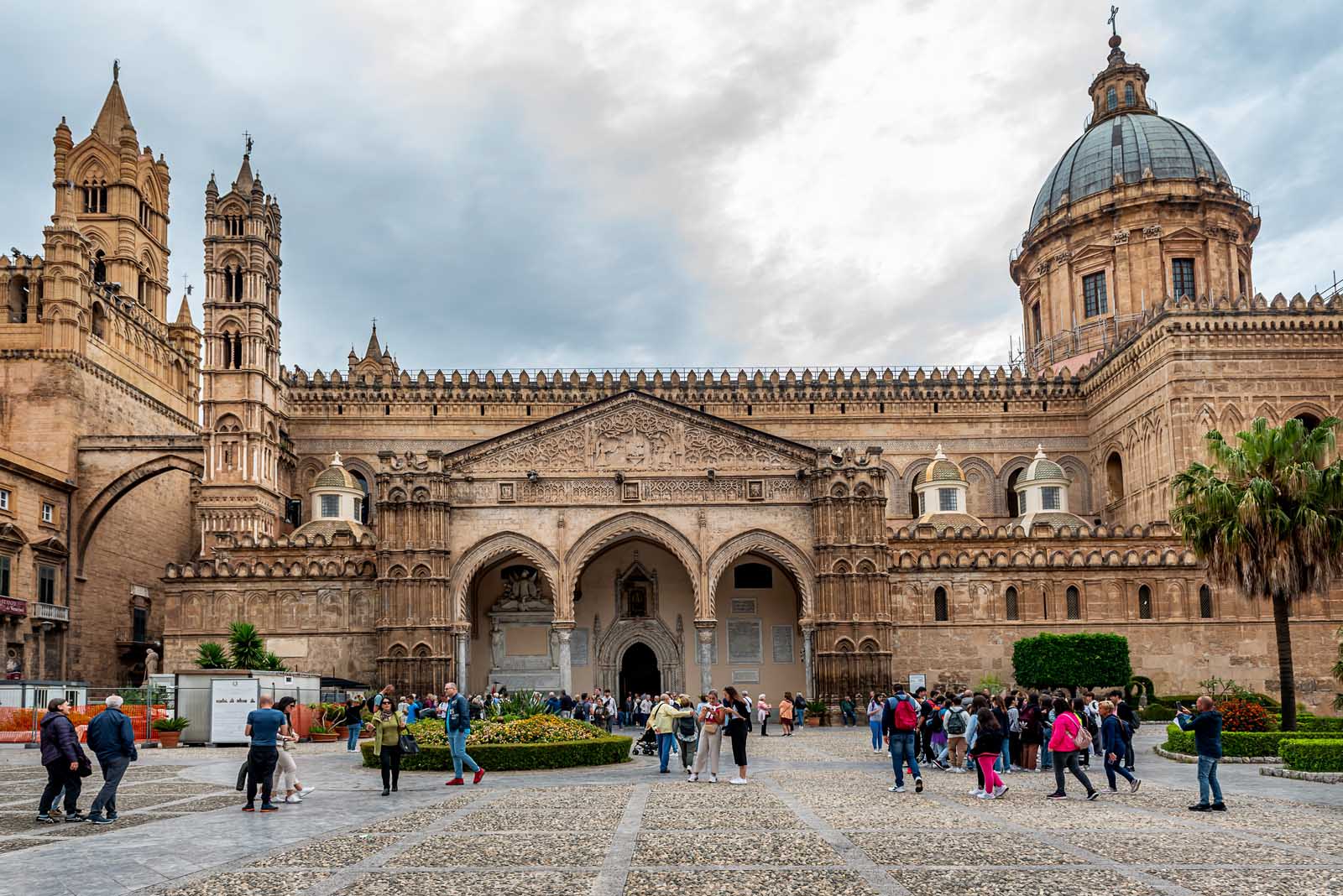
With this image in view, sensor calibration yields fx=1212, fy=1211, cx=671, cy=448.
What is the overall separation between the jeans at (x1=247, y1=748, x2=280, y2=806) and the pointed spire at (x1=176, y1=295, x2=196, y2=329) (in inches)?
2159

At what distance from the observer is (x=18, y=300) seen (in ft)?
167

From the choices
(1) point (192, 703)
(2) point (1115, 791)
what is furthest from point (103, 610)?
(2) point (1115, 791)

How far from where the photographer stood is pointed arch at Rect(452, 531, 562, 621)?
41188mm

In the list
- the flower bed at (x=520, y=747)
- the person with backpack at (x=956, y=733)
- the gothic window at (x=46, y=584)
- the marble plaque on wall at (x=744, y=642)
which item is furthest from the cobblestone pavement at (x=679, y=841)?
the gothic window at (x=46, y=584)

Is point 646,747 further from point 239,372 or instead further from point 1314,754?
point 239,372

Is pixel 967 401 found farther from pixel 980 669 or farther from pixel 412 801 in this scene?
pixel 412 801

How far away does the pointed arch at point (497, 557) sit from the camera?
1622 inches

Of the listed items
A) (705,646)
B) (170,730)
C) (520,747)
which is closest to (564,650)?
Answer: (705,646)

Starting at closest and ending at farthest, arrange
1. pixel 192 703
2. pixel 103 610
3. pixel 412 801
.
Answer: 1. pixel 412 801
2. pixel 192 703
3. pixel 103 610

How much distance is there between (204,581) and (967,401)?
3385cm

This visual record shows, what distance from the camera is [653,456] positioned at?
42406mm

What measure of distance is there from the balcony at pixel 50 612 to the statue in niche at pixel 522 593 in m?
16.9

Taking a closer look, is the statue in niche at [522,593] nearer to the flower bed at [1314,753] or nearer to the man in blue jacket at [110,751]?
the flower bed at [1314,753]

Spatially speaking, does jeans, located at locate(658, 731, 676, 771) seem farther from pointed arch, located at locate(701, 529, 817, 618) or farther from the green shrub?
the green shrub
